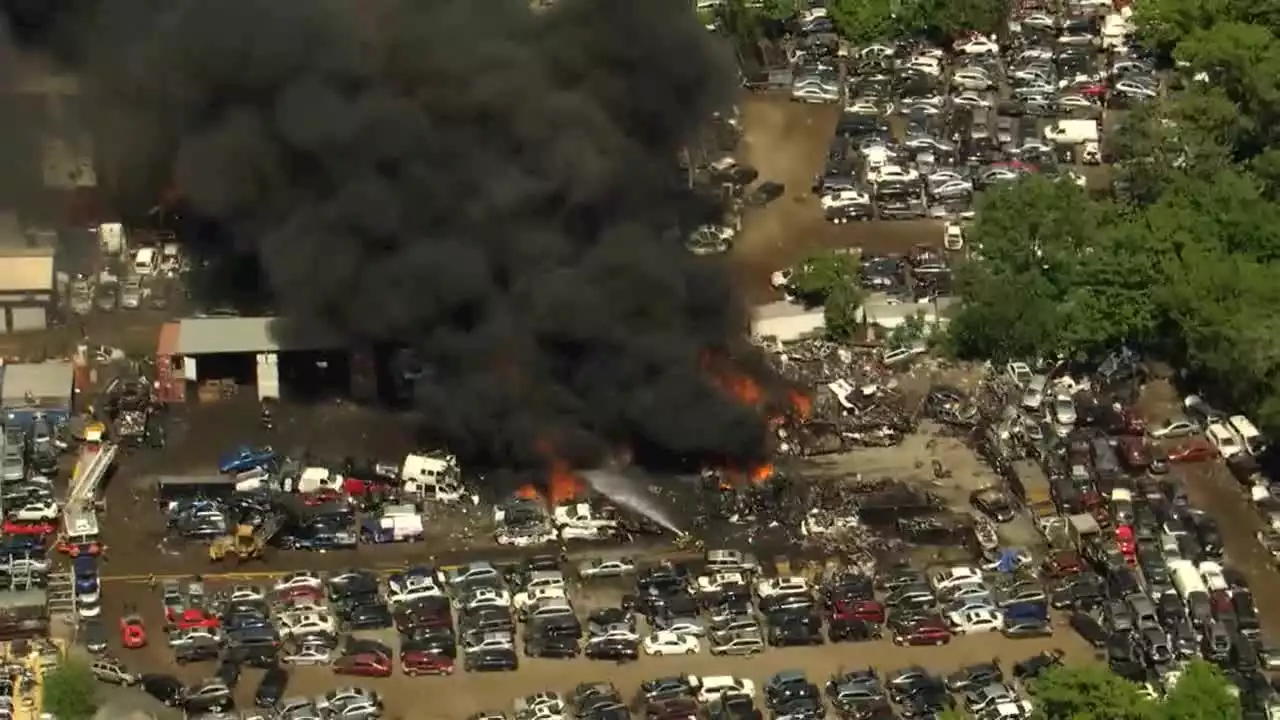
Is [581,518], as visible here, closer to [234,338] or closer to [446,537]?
[446,537]

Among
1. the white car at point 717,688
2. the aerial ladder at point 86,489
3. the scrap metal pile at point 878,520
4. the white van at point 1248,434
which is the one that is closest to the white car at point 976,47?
the white van at point 1248,434

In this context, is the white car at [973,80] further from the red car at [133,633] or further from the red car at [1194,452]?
the red car at [133,633]

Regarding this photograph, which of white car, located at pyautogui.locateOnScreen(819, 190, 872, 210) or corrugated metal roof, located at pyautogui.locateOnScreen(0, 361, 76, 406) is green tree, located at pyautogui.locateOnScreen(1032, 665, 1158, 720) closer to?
white car, located at pyautogui.locateOnScreen(819, 190, 872, 210)

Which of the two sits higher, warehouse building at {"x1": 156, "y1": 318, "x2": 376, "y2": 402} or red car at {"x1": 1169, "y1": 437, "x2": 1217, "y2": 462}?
warehouse building at {"x1": 156, "y1": 318, "x2": 376, "y2": 402}

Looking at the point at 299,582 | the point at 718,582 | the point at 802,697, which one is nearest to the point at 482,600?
the point at 299,582

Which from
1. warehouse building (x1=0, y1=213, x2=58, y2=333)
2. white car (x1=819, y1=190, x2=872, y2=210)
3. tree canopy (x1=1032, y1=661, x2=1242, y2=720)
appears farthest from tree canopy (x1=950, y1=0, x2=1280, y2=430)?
warehouse building (x1=0, y1=213, x2=58, y2=333)

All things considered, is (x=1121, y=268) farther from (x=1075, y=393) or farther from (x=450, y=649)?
(x=450, y=649)
